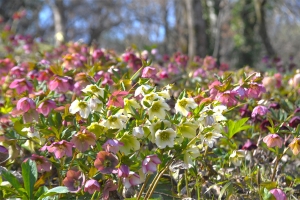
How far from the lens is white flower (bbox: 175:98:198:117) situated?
1267 millimetres

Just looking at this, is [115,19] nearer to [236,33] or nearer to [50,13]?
[50,13]

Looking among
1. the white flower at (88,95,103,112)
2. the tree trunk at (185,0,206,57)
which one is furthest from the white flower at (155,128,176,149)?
the tree trunk at (185,0,206,57)

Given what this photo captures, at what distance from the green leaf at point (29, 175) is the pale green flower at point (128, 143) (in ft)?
0.80

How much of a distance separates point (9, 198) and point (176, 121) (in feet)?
1.74

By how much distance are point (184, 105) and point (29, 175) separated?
1.56 ft

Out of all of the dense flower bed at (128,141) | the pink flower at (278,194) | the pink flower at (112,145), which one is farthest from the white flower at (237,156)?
the pink flower at (112,145)

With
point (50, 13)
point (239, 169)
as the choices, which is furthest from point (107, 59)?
point (50, 13)

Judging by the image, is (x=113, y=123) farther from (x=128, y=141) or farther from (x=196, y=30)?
(x=196, y=30)

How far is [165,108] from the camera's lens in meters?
1.22

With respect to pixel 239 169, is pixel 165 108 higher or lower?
higher

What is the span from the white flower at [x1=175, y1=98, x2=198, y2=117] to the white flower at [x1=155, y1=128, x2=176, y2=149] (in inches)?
4.0

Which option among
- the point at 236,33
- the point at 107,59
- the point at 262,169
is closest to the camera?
the point at 262,169

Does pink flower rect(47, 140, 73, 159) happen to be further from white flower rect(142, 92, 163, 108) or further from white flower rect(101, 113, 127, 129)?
white flower rect(142, 92, 163, 108)

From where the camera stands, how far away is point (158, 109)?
123 cm
